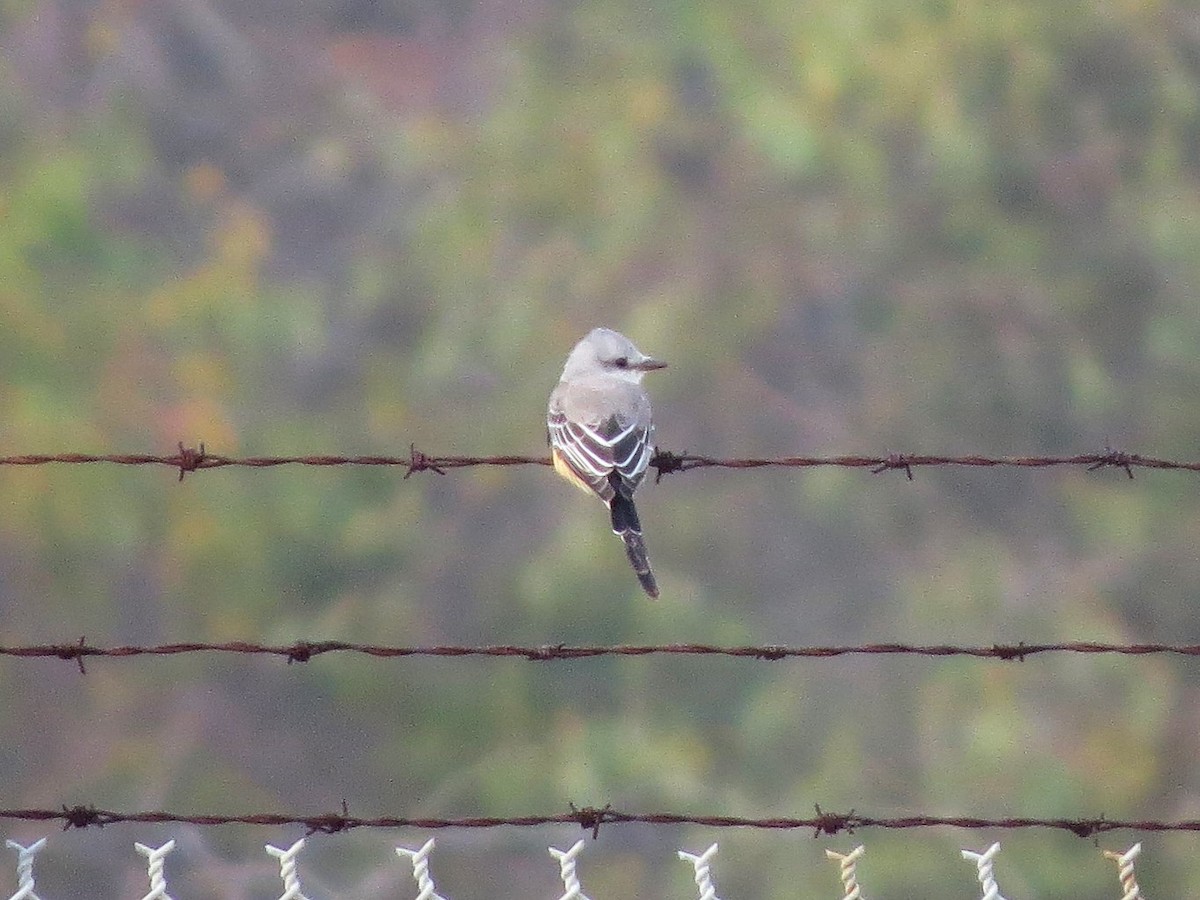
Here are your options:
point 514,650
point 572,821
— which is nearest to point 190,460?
point 514,650

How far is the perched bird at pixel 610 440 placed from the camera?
3842 mm

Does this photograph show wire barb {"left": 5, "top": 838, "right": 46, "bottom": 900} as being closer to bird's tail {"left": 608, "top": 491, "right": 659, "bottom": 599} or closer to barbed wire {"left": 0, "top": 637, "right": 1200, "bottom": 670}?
barbed wire {"left": 0, "top": 637, "right": 1200, "bottom": 670}

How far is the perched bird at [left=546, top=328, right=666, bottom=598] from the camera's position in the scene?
3842 millimetres

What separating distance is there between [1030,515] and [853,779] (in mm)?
1726

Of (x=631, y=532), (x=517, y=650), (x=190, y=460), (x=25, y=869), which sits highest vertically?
(x=631, y=532)

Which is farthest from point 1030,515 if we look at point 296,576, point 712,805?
point 296,576

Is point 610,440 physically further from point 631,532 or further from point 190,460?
point 190,460

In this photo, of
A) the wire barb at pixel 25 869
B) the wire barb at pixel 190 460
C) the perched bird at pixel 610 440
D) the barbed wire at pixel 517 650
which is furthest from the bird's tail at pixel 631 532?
the wire barb at pixel 25 869

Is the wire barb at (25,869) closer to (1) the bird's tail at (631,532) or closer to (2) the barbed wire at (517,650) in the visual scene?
(2) the barbed wire at (517,650)

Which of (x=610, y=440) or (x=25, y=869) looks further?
(x=610, y=440)

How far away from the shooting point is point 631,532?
3.81 m

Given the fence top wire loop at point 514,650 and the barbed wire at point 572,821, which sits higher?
the fence top wire loop at point 514,650

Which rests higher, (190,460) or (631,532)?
(631,532)

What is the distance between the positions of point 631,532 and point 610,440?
24cm
